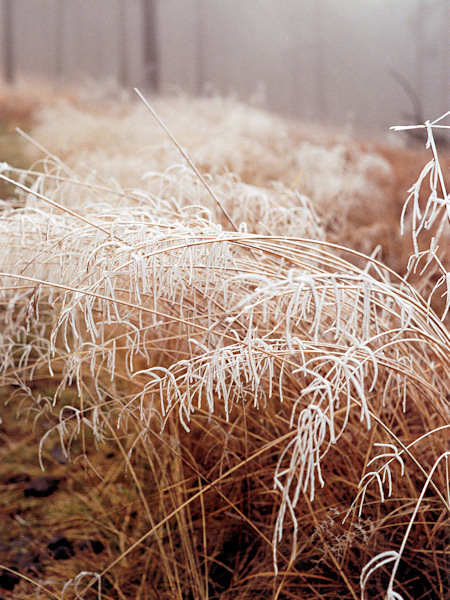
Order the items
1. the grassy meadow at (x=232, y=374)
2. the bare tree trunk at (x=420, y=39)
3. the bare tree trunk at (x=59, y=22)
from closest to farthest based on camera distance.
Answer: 1. the grassy meadow at (x=232, y=374)
2. the bare tree trunk at (x=420, y=39)
3. the bare tree trunk at (x=59, y=22)

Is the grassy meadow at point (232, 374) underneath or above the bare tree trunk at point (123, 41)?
underneath

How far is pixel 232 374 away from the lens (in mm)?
636

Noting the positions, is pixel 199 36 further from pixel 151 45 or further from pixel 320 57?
pixel 320 57

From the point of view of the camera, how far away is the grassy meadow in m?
0.67

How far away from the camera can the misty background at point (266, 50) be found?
60.2 inches

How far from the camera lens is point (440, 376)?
3.20 ft

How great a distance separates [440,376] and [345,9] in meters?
1.04

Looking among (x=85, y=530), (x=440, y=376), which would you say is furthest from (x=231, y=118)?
(x=85, y=530)

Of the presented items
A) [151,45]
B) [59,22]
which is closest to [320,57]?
[151,45]

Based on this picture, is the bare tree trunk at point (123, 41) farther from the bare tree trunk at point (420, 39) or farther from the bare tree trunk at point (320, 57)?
the bare tree trunk at point (420, 39)

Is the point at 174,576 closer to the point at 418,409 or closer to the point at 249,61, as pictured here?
the point at 418,409

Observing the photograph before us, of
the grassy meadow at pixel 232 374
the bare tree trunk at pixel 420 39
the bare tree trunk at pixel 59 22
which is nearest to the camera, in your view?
the grassy meadow at pixel 232 374

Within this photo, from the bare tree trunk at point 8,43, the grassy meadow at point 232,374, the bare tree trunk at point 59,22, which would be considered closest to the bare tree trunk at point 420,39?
the grassy meadow at point 232,374

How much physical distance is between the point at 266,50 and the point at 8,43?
75 centimetres
